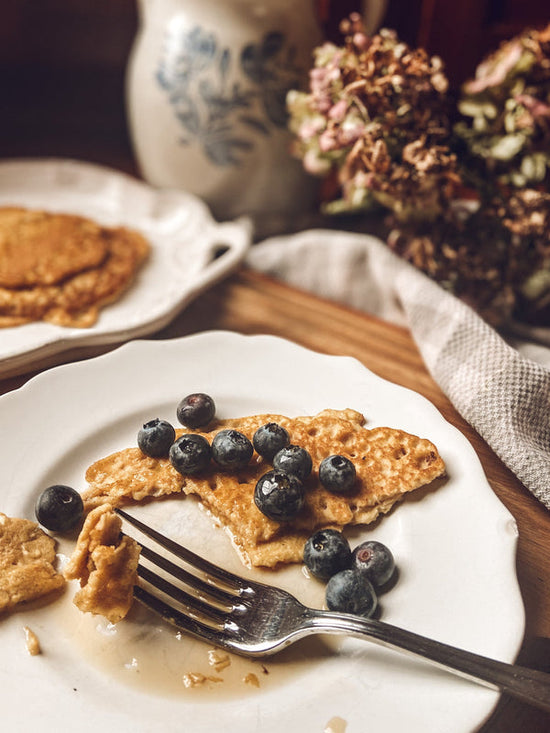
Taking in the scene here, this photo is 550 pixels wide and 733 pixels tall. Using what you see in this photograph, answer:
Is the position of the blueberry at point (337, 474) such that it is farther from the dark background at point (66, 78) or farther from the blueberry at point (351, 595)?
the dark background at point (66, 78)

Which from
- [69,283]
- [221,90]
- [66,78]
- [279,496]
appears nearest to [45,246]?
[69,283]

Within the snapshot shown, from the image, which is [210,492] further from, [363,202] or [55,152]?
[55,152]

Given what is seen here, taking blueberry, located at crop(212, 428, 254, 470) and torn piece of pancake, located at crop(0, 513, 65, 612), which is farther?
blueberry, located at crop(212, 428, 254, 470)

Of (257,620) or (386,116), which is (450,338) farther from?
(257,620)

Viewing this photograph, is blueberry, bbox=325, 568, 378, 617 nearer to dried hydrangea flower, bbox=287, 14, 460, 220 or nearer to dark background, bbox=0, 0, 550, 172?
dried hydrangea flower, bbox=287, 14, 460, 220

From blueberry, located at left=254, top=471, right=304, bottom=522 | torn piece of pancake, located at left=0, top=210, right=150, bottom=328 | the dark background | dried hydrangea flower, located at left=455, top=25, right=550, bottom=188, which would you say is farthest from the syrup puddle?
the dark background

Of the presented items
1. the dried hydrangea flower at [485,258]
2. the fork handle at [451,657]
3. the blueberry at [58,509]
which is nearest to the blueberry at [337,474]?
the fork handle at [451,657]

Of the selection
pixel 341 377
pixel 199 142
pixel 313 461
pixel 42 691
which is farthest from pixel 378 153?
pixel 42 691
